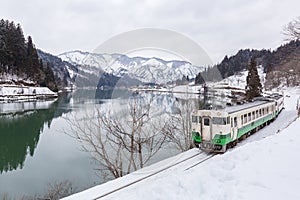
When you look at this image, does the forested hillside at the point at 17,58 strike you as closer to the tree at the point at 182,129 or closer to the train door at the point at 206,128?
the tree at the point at 182,129

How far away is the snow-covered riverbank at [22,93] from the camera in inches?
2305

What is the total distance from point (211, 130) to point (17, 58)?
62.7 meters

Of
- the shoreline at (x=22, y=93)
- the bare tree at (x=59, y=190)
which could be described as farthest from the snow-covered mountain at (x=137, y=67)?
the shoreline at (x=22, y=93)

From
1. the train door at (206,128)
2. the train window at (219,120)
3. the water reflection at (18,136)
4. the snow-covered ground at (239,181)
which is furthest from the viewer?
the water reflection at (18,136)

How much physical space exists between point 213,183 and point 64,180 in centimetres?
1081

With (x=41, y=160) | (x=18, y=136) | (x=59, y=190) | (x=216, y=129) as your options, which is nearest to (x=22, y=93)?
(x=18, y=136)

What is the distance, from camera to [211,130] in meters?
13.7

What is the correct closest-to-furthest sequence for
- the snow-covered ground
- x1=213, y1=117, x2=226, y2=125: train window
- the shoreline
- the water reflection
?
the snow-covered ground < x1=213, y1=117, x2=226, y2=125: train window < the water reflection < the shoreline

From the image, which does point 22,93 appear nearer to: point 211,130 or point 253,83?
point 253,83

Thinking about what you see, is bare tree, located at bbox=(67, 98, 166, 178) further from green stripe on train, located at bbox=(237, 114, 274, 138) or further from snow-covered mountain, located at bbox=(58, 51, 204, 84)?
green stripe on train, located at bbox=(237, 114, 274, 138)

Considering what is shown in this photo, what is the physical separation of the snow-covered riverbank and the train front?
5431 centimetres

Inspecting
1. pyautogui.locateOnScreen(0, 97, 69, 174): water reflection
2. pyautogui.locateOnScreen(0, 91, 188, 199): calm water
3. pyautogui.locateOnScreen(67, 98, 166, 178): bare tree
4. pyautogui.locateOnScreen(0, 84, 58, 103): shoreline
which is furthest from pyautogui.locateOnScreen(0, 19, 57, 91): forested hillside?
pyautogui.locateOnScreen(67, 98, 166, 178): bare tree

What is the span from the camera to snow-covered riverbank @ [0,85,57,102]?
58.5m

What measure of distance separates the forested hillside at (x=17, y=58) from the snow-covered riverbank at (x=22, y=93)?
259cm
